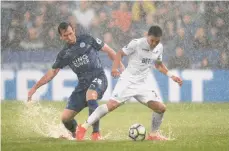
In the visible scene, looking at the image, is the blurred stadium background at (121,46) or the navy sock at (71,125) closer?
the navy sock at (71,125)

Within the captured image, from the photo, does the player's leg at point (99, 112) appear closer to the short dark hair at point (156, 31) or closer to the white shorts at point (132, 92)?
the white shorts at point (132, 92)

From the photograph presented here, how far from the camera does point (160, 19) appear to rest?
19.1 meters

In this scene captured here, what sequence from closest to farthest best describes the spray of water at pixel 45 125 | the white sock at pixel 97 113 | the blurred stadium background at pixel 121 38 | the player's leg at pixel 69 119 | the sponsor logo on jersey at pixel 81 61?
the white sock at pixel 97 113
the sponsor logo on jersey at pixel 81 61
the player's leg at pixel 69 119
the spray of water at pixel 45 125
the blurred stadium background at pixel 121 38

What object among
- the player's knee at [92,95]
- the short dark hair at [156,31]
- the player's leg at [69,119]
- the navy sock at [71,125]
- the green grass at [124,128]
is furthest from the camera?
the navy sock at [71,125]

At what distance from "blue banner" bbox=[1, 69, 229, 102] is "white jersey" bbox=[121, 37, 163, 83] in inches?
264

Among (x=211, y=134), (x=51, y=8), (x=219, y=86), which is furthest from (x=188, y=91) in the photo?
(x=211, y=134)

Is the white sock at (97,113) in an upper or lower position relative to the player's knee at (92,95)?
lower

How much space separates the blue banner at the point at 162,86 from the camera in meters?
17.5

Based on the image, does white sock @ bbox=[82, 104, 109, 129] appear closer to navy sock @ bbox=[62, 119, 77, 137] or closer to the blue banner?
navy sock @ bbox=[62, 119, 77, 137]

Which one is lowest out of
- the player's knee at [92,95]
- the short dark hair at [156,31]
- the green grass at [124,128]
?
the green grass at [124,128]

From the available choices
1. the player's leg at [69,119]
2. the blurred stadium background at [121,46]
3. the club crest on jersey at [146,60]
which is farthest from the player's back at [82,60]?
the blurred stadium background at [121,46]

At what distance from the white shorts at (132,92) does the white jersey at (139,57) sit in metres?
0.09

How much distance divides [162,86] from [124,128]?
4256 millimetres

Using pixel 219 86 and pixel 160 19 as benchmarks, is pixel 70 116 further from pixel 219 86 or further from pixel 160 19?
pixel 160 19
